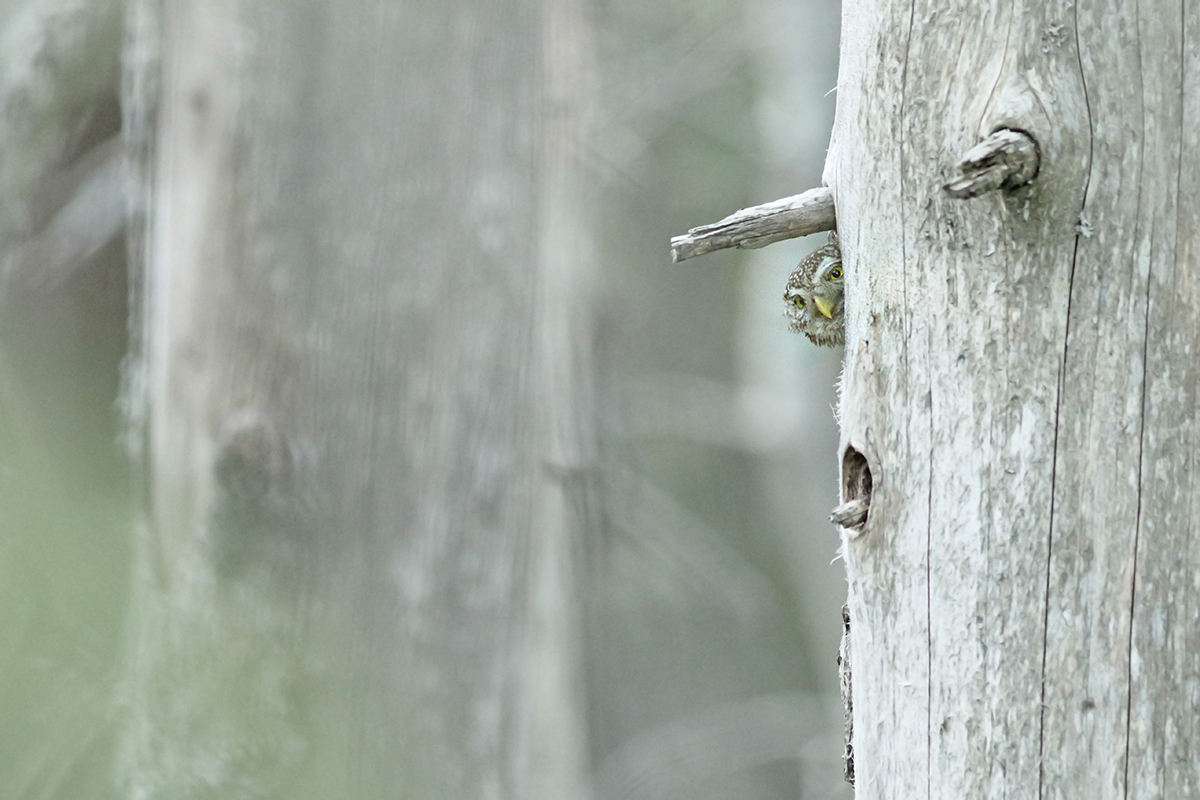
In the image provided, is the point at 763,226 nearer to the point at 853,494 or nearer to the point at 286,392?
the point at 853,494

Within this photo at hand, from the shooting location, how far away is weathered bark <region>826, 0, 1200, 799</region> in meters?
1.33

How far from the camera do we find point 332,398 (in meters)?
2.15

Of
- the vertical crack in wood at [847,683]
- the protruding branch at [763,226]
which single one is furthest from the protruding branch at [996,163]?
the vertical crack in wood at [847,683]

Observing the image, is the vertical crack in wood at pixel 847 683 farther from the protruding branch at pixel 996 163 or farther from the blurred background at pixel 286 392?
the protruding branch at pixel 996 163

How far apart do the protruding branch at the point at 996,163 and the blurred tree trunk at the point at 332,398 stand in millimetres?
1233

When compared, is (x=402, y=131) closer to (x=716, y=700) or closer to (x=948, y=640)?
(x=948, y=640)

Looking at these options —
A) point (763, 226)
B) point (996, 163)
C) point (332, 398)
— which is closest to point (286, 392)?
point (332, 398)

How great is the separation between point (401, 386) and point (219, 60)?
70 centimetres

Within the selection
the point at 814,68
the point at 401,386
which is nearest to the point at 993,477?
the point at 401,386

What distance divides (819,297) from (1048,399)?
0.99 m

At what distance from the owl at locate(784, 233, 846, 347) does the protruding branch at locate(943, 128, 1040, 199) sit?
78 cm

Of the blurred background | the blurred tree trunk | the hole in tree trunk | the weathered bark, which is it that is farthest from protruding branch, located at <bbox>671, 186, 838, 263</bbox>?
the blurred tree trunk

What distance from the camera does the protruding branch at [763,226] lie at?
1.64 m

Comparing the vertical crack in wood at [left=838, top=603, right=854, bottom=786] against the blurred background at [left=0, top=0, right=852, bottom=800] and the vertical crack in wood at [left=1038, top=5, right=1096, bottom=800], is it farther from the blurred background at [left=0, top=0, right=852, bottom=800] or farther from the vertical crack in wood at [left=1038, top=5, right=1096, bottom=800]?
the blurred background at [left=0, top=0, right=852, bottom=800]
